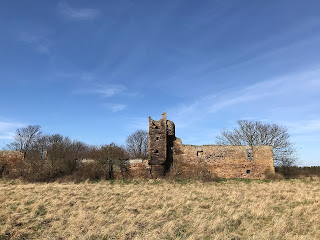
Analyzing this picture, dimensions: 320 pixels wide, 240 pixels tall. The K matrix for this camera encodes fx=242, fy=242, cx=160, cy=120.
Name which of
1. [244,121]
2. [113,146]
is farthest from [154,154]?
[244,121]

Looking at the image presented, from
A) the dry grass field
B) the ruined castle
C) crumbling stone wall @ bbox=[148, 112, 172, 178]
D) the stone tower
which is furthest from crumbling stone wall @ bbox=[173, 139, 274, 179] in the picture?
the dry grass field

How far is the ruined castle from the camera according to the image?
2123 centimetres

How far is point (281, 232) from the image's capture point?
20.0ft

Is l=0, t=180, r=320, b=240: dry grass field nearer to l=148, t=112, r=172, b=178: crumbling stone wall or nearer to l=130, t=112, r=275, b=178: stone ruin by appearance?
l=148, t=112, r=172, b=178: crumbling stone wall

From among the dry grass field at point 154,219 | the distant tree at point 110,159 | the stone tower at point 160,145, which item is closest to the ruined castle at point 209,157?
the stone tower at point 160,145

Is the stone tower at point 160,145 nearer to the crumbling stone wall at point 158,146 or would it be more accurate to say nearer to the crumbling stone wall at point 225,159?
the crumbling stone wall at point 158,146

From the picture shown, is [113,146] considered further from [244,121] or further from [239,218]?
[244,121]

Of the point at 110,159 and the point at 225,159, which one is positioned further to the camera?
the point at 225,159

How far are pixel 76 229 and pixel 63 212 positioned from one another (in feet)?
7.50

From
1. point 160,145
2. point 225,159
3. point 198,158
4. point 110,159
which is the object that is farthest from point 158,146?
point 225,159

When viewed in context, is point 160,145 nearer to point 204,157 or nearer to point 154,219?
point 204,157

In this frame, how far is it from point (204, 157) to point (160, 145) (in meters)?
4.19

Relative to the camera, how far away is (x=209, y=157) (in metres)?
21.8

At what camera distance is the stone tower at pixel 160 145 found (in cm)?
2062
